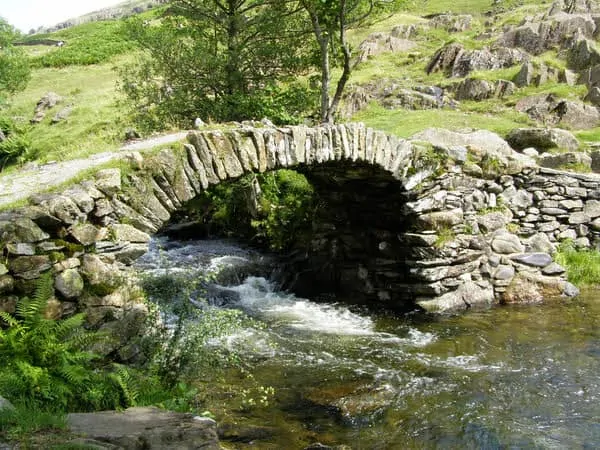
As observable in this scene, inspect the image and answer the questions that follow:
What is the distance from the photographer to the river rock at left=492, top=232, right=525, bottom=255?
11.7 meters

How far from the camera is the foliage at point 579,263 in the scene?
12.1 meters

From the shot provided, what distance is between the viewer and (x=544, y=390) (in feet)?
24.6

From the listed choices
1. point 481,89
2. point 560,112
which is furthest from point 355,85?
point 560,112

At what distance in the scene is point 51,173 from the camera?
768cm

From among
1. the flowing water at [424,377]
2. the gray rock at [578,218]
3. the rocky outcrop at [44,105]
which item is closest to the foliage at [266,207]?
the flowing water at [424,377]


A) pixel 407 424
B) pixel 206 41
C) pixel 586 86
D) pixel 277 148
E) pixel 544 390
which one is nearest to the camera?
pixel 407 424

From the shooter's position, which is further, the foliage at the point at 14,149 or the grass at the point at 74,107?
the grass at the point at 74,107

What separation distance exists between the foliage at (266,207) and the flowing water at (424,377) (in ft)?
9.58

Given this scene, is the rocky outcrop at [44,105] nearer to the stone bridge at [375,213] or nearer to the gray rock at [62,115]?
the gray rock at [62,115]

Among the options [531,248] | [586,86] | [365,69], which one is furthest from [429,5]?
[531,248]

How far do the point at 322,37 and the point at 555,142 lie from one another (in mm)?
6637

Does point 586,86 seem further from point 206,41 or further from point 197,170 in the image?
point 197,170

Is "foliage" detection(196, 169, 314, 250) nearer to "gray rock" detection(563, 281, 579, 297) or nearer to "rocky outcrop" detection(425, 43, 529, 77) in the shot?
"gray rock" detection(563, 281, 579, 297)

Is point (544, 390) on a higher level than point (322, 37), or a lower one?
lower
